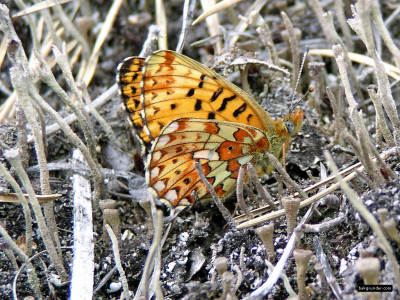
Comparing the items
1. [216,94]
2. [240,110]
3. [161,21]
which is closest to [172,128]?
[216,94]

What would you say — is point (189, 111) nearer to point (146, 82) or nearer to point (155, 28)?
point (146, 82)

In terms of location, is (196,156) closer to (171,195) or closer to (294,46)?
(171,195)

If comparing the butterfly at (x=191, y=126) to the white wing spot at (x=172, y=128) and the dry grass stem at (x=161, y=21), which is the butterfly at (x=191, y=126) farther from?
the dry grass stem at (x=161, y=21)

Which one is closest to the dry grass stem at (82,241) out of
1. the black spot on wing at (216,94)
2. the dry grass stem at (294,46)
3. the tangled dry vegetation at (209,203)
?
the tangled dry vegetation at (209,203)

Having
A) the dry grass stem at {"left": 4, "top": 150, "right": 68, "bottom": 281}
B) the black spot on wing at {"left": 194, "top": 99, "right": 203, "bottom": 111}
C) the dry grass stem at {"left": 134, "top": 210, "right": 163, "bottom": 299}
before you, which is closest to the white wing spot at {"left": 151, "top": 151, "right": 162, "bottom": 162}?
the black spot on wing at {"left": 194, "top": 99, "right": 203, "bottom": 111}

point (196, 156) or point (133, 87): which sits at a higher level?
point (133, 87)

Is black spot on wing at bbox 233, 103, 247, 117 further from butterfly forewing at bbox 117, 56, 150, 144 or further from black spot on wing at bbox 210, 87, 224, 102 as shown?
butterfly forewing at bbox 117, 56, 150, 144

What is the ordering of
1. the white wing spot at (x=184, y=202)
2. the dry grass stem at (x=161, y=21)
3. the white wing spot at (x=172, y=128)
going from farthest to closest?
the dry grass stem at (x=161, y=21) → the white wing spot at (x=184, y=202) → the white wing spot at (x=172, y=128)
